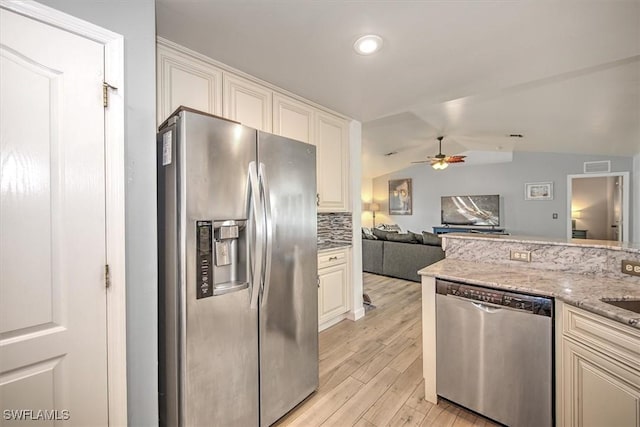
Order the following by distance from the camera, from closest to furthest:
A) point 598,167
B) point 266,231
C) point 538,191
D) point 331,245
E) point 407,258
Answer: point 266,231
point 331,245
point 407,258
point 598,167
point 538,191

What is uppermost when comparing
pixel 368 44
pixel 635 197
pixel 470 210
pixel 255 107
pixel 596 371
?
pixel 368 44

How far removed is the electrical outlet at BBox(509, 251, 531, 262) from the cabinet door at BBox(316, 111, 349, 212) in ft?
5.38

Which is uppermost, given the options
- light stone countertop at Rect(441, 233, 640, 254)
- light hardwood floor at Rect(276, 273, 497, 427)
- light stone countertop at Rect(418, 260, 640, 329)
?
light stone countertop at Rect(441, 233, 640, 254)

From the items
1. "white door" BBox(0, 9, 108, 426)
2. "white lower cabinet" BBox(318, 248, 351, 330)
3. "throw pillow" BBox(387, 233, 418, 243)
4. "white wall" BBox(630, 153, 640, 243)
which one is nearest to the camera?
"white door" BBox(0, 9, 108, 426)

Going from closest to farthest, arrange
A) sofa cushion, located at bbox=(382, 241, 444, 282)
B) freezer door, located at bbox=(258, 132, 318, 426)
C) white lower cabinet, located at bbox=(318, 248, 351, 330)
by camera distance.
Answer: freezer door, located at bbox=(258, 132, 318, 426) < white lower cabinet, located at bbox=(318, 248, 351, 330) < sofa cushion, located at bbox=(382, 241, 444, 282)

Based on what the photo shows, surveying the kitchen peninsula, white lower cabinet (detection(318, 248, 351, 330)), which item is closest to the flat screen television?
white lower cabinet (detection(318, 248, 351, 330))

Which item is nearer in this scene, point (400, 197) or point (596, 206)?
point (596, 206)

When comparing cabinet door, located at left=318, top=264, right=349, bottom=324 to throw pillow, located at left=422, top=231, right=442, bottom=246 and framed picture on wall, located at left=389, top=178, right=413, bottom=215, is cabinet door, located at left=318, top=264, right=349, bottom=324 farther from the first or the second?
framed picture on wall, located at left=389, top=178, right=413, bottom=215

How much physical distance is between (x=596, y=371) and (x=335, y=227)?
239 cm

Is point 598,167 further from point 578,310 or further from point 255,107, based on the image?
point 255,107

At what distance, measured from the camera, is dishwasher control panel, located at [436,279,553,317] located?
1375 mm

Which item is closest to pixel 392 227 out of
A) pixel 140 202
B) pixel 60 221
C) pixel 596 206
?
pixel 596 206

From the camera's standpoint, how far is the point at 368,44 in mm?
1712

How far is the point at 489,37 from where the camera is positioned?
1.65 metres
